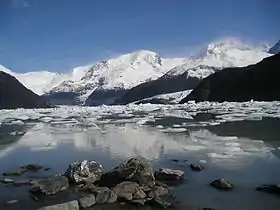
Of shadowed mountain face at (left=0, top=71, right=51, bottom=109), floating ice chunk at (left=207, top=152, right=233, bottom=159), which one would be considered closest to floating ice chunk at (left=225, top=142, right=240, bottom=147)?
floating ice chunk at (left=207, top=152, right=233, bottom=159)

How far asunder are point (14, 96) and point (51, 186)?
105m

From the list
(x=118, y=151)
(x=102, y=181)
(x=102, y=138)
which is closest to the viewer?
(x=102, y=181)

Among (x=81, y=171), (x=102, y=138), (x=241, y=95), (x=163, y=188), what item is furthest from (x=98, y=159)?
(x=241, y=95)

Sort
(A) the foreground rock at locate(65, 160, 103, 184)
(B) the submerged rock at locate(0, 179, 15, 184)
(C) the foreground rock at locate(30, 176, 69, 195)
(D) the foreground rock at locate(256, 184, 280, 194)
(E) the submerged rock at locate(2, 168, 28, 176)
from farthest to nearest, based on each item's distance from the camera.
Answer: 1. (E) the submerged rock at locate(2, 168, 28, 176)
2. (B) the submerged rock at locate(0, 179, 15, 184)
3. (A) the foreground rock at locate(65, 160, 103, 184)
4. (C) the foreground rock at locate(30, 176, 69, 195)
5. (D) the foreground rock at locate(256, 184, 280, 194)

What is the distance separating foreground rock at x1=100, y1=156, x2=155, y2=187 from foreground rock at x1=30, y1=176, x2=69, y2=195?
85 centimetres

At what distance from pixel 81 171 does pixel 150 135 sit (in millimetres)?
8705

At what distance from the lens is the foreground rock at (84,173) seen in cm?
848

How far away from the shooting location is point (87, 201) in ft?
22.7

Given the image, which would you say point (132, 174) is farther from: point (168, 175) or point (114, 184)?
point (168, 175)

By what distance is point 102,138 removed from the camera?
16656 millimetres

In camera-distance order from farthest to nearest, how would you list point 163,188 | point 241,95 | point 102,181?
point 241,95
point 102,181
point 163,188

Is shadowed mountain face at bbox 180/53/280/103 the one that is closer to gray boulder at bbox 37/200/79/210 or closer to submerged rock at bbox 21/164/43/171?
submerged rock at bbox 21/164/43/171

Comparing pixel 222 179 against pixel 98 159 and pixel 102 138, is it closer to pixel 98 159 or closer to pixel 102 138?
pixel 98 159

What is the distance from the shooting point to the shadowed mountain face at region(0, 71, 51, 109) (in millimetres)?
100137
